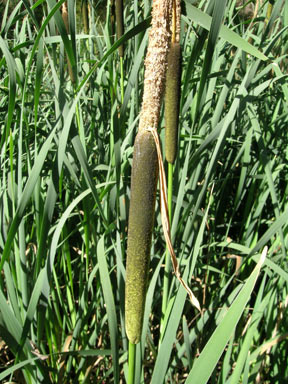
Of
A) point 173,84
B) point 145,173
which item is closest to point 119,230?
point 173,84

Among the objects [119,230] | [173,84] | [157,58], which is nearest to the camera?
[157,58]

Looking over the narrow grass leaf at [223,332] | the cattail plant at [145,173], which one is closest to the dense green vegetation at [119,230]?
the narrow grass leaf at [223,332]

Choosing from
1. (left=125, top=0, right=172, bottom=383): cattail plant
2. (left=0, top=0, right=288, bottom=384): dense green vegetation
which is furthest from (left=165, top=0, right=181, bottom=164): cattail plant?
(left=125, top=0, right=172, bottom=383): cattail plant

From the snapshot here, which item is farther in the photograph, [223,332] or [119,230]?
[119,230]

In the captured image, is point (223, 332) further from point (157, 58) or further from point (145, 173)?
point (157, 58)

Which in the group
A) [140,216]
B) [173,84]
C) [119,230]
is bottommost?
[119,230]

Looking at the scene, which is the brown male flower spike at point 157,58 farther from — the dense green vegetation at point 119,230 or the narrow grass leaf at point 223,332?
the narrow grass leaf at point 223,332

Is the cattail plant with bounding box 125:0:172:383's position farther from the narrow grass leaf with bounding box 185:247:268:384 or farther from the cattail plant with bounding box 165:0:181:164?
the cattail plant with bounding box 165:0:181:164
